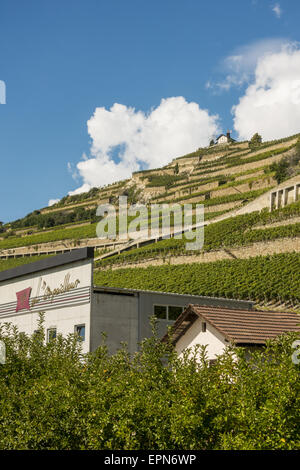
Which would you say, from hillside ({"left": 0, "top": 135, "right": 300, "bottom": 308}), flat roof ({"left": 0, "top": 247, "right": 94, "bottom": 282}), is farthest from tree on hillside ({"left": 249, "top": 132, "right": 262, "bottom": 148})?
flat roof ({"left": 0, "top": 247, "right": 94, "bottom": 282})

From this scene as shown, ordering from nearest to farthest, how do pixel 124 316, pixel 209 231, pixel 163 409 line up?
pixel 163 409 → pixel 124 316 → pixel 209 231

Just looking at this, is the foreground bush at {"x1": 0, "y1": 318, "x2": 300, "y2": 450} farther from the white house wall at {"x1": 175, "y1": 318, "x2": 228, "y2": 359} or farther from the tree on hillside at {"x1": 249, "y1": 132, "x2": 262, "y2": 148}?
the tree on hillside at {"x1": 249, "y1": 132, "x2": 262, "y2": 148}

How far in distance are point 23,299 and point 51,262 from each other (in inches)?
134

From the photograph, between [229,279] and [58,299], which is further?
[229,279]

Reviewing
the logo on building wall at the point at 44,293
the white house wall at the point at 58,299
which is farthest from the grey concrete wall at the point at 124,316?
the logo on building wall at the point at 44,293

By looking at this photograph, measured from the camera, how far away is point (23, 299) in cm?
3058

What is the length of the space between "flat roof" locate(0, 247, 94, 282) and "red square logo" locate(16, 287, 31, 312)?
3.00 ft

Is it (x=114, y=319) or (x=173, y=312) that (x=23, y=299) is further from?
(x=173, y=312)

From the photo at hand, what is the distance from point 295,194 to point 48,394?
65.2m

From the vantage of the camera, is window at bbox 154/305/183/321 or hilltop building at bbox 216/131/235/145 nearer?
window at bbox 154/305/183/321

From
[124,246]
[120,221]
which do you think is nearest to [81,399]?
[124,246]

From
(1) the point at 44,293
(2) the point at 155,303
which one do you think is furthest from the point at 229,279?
(1) the point at 44,293

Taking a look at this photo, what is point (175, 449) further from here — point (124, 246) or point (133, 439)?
point (124, 246)

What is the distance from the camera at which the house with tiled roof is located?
701 inches
